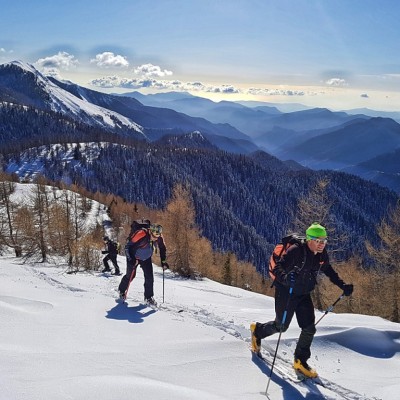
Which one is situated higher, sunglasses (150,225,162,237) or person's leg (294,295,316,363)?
sunglasses (150,225,162,237)

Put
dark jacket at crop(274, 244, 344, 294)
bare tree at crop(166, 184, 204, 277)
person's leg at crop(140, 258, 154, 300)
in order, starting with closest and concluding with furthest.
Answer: dark jacket at crop(274, 244, 344, 294), person's leg at crop(140, 258, 154, 300), bare tree at crop(166, 184, 204, 277)

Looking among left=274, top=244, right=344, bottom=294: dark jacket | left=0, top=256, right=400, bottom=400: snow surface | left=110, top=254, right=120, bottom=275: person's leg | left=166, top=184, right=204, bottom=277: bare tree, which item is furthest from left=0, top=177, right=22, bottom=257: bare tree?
left=274, top=244, right=344, bottom=294: dark jacket

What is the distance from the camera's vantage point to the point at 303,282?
6.71 m

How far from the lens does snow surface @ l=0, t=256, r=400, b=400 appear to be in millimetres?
5219

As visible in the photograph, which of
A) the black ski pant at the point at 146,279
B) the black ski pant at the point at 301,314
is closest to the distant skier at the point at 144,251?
the black ski pant at the point at 146,279

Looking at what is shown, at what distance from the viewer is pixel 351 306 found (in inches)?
1165

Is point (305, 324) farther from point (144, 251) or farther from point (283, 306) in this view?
point (144, 251)

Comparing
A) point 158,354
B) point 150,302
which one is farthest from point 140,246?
point 158,354

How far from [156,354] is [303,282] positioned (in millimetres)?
2843

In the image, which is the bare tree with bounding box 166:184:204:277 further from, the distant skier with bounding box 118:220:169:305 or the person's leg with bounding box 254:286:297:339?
the person's leg with bounding box 254:286:297:339

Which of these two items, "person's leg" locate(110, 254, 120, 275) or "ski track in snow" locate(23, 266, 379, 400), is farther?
"person's leg" locate(110, 254, 120, 275)

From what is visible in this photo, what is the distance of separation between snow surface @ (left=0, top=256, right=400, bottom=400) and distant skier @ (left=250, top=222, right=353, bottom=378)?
0.69m

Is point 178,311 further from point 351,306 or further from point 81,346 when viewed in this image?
point 351,306

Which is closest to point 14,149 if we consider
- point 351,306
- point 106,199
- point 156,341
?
point 106,199
